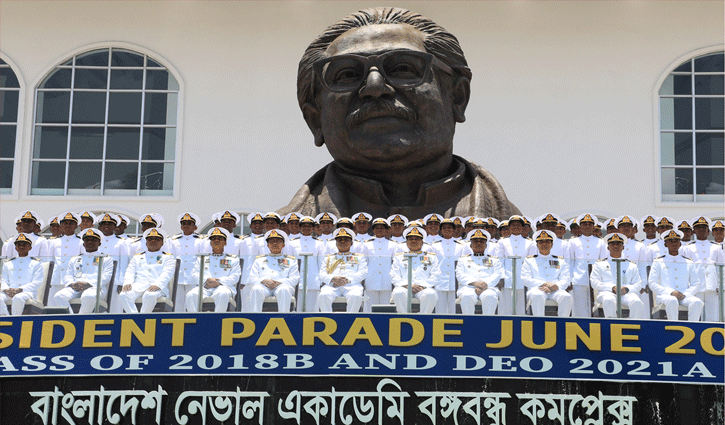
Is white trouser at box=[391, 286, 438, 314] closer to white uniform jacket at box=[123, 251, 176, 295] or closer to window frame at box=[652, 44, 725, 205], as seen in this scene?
white uniform jacket at box=[123, 251, 176, 295]

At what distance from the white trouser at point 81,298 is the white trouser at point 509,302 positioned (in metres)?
4.33

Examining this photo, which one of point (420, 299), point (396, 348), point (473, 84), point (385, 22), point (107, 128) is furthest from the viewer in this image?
point (107, 128)

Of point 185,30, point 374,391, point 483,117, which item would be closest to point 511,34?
point 483,117

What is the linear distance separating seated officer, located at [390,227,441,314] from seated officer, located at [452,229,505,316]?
27cm

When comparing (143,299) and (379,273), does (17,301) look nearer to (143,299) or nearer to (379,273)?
(143,299)

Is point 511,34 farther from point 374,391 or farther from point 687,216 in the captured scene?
point 374,391

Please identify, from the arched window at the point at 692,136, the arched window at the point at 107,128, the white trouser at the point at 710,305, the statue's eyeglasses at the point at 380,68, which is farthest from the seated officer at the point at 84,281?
the arched window at the point at 692,136

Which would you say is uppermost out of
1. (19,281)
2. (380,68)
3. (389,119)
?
(380,68)

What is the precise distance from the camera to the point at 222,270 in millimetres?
13023

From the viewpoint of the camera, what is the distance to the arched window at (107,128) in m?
24.4

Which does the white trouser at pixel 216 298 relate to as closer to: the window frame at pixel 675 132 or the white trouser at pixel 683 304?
the white trouser at pixel 683 304

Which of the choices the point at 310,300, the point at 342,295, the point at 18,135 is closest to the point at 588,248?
the point at 342,295

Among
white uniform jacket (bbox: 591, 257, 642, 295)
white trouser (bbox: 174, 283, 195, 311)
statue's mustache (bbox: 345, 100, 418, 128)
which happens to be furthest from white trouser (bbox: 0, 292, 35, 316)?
white uniform jacket (bbox: 591, 257, 642, 295)

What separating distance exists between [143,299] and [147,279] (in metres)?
0.24
